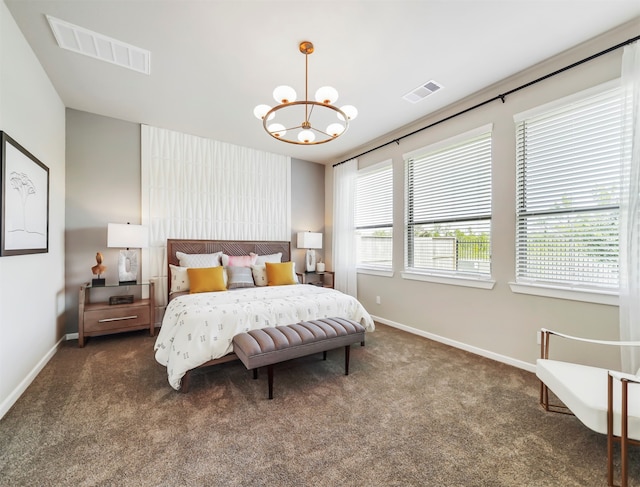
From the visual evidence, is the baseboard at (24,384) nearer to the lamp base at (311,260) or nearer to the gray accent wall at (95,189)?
the gray accent wall at (95,189)

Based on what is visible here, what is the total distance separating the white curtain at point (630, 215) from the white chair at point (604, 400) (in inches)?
21.8

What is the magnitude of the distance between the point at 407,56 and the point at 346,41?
617mm

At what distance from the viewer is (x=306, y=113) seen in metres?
2.20

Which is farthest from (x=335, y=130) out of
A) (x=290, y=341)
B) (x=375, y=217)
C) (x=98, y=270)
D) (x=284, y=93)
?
(x=98, y=270)

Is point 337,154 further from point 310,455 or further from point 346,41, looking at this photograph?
point 310,455

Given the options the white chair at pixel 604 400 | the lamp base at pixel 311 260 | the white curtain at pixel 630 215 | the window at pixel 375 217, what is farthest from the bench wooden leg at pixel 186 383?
the white curtain at pixel 630 215

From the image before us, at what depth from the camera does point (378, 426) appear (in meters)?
1.95

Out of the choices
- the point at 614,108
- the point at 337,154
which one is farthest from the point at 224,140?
→ the point at 614,108

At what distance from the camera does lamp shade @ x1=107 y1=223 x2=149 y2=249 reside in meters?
3.59

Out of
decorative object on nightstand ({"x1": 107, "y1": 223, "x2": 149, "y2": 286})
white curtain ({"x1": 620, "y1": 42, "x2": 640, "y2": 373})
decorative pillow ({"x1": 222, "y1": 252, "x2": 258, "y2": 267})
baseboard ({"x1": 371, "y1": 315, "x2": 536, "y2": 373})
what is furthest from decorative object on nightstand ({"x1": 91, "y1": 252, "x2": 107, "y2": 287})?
white curtain ({"x1": 620, "y1": 42, "x2": 640, "y2": 373})

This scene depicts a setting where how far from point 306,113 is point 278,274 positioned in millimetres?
2588

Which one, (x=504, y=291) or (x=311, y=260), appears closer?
(x=504, y=291)

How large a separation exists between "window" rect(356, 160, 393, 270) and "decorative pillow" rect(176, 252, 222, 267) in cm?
249

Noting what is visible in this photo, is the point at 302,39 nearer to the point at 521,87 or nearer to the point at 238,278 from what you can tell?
the point at 521,87
